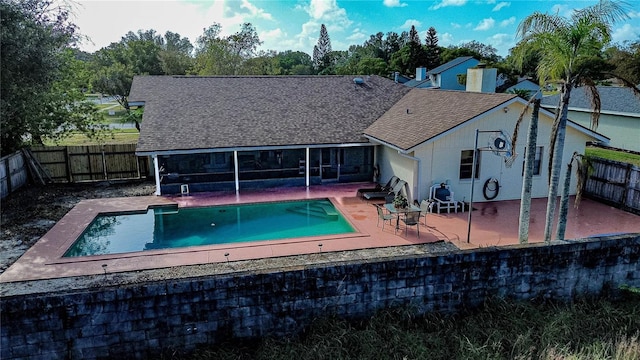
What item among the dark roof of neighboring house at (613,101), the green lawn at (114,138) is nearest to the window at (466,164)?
the dark roof of neighboring house at (613,101)

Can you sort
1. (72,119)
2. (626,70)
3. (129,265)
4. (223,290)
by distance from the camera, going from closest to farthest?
(223,290) < (129,265) < (72,119) < (626,70)

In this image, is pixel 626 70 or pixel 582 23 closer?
pixel 582 23

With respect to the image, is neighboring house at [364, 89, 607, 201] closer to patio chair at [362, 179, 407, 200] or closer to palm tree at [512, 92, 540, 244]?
patio chair at [362, 179, 407, 200]

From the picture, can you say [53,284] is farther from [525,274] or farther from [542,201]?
[542,201]

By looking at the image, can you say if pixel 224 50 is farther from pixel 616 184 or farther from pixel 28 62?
pixel 616 184

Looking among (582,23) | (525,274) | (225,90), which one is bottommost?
(525,274)

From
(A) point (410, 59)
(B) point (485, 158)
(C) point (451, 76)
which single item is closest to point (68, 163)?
(B) point (485, 158)

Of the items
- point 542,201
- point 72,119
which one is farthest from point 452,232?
point 72,119

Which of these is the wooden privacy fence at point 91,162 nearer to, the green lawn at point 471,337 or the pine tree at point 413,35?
the green lawn at point 471,337
